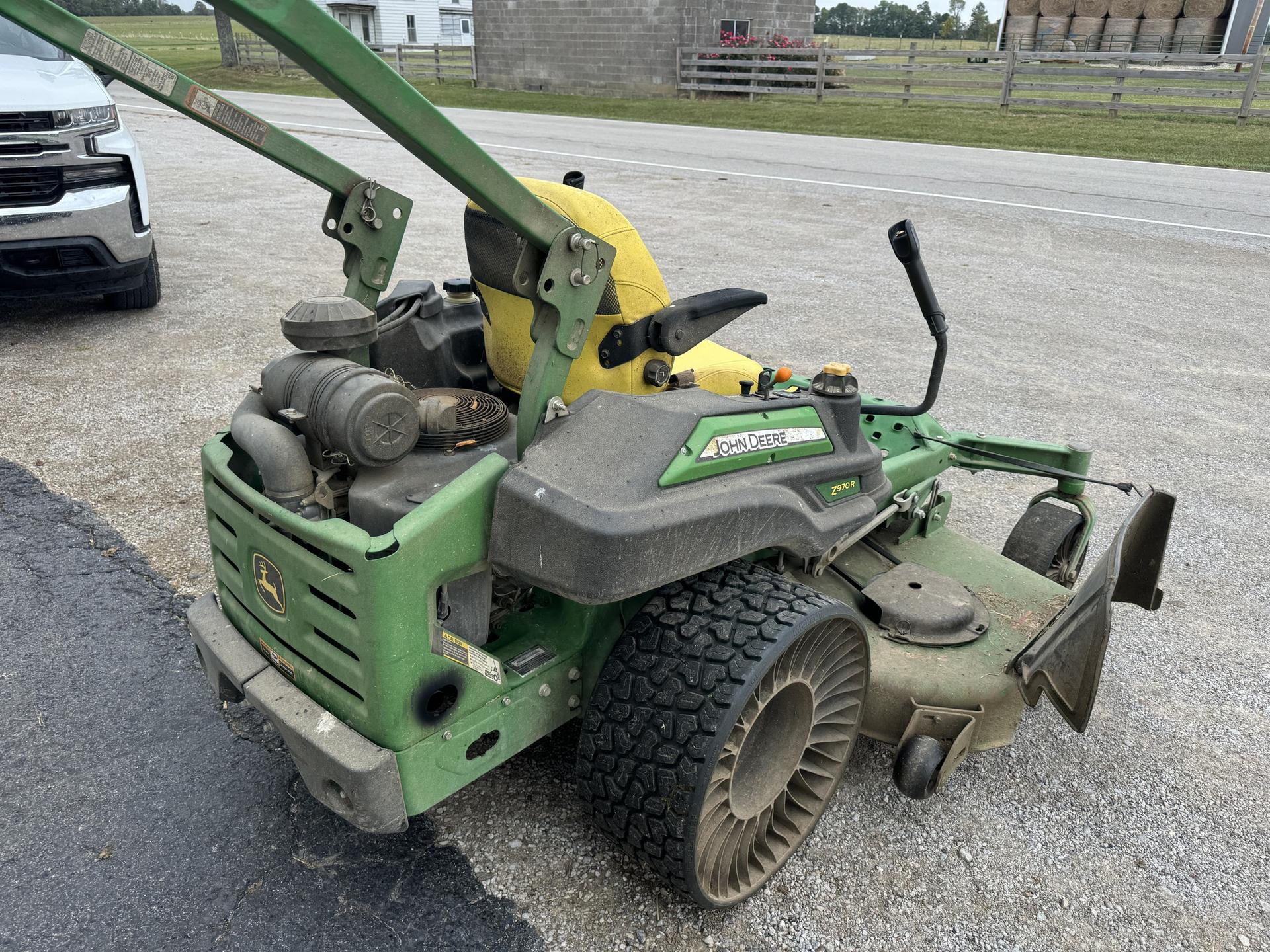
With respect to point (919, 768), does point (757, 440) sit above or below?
above

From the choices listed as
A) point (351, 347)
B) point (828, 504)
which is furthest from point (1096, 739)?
point (351, 347)

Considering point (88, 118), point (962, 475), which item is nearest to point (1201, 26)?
point (962, 475)

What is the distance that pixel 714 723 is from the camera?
1995 millimetres

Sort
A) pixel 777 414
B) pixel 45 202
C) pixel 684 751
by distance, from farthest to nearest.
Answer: pixel 45 202
pixel 777 414
pixel 684 751

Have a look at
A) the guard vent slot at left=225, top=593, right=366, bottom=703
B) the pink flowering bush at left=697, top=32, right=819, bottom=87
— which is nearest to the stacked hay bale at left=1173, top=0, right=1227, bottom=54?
the pink flowering bush at left=697, top=32, right=819, bottom=87

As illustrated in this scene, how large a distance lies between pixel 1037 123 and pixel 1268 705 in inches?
680

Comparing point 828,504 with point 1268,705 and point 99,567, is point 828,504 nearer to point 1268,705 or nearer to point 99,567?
point 1268,705

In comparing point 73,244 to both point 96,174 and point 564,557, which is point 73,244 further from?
point 564,557

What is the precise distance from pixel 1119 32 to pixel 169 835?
166 feet

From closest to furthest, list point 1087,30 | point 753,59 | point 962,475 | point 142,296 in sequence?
point 962,475, point 142,296, point 753,59, point 1087,30

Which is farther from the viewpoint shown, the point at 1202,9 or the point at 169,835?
the point at 1202,9

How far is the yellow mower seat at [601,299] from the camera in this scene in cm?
233

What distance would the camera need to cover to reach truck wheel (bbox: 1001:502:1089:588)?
3420mm

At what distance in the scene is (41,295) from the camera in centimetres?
584
